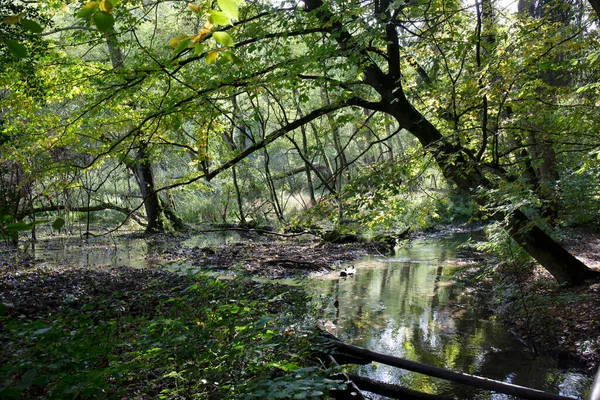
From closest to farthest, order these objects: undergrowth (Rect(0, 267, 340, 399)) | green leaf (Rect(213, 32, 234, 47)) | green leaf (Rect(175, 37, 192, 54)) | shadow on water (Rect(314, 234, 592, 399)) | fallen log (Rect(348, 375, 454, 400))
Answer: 1. green leaf (Rect(213, 32, 234, 47))
2. green leaf (Rect(175, 37, 192, 54))
3. undergrowth (Rect(0, 267, 340, 399))
4. fallen log (Rect(348, 375, 454, 400))
5. shadow on water (Rect(314, 234, 592, 399))

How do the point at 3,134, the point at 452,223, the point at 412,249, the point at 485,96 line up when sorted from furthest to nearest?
the point at 452,223 < the point at 412,249 < the point at 3,134 < the point at 485,96

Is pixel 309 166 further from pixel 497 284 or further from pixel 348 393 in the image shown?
pixel 497 284

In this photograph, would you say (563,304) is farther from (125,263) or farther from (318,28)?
(125,263)

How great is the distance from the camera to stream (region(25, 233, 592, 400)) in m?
5.93

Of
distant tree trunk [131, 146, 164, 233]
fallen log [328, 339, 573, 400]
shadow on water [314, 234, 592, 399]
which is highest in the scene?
distant tree trunk [131, 146, 164, 233]

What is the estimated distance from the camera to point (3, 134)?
8.85 m

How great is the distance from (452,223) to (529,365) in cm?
1994

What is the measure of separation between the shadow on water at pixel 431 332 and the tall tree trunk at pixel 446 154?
161 cm

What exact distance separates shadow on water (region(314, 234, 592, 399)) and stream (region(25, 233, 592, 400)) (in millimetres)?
11

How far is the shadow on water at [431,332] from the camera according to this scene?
587cm

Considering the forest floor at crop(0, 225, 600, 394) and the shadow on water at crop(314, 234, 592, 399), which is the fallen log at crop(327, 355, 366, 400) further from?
the forest floor at crop(0, 225, 600, 394)

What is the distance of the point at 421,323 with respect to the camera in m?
8.23

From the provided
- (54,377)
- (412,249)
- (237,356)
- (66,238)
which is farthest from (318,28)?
(66,238)

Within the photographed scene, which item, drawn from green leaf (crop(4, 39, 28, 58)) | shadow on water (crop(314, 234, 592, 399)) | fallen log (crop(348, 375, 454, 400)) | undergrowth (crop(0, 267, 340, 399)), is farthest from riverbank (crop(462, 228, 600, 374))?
green leaf (crop(4, 39, 28, 58))
